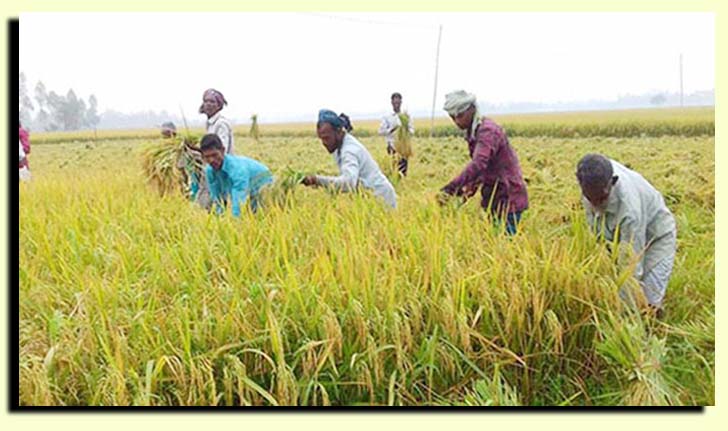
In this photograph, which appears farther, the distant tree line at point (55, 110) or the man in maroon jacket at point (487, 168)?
the man in maroon jacket at point (487, 168)

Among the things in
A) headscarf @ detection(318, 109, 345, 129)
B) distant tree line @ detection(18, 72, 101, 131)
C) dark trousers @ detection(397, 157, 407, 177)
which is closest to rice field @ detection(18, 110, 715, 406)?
distant tree line @ detection(18, 72, 101, 131)

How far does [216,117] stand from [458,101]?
52.1 inches

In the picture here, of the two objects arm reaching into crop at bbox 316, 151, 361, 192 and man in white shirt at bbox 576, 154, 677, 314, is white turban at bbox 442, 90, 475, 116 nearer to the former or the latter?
arm reaching into crop at bbox 316, 151, 361, 192

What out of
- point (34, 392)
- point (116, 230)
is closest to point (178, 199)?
point (116, 230)

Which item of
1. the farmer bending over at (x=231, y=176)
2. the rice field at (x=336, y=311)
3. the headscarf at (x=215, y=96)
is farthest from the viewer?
the farmer bending over at (x=231, y=176)

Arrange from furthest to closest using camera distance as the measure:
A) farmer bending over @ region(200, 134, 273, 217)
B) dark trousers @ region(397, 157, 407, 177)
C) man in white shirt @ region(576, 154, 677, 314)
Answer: dark trousers @ region(397, 157, 407, 177), farmer bending over @ region(200, 134, 273, 217), man in white shirt @ region(576, 154, 677, 314)

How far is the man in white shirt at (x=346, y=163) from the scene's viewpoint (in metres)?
3.16

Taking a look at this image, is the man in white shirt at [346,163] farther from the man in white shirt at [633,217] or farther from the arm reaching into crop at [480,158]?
the man in white shirt at [633,217]

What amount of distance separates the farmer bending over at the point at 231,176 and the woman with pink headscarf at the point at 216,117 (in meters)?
0.14

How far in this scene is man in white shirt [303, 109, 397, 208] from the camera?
3.16 metres

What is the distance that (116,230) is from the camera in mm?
2551

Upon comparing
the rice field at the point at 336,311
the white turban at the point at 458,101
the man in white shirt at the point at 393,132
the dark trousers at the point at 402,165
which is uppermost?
the white turban at the point at 458,101

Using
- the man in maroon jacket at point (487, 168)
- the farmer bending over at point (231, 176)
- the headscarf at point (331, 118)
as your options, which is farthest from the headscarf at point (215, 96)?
the man in maroon jacket at point (487, 168)

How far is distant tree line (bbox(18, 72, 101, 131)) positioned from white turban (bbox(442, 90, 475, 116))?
1598 millimetres
